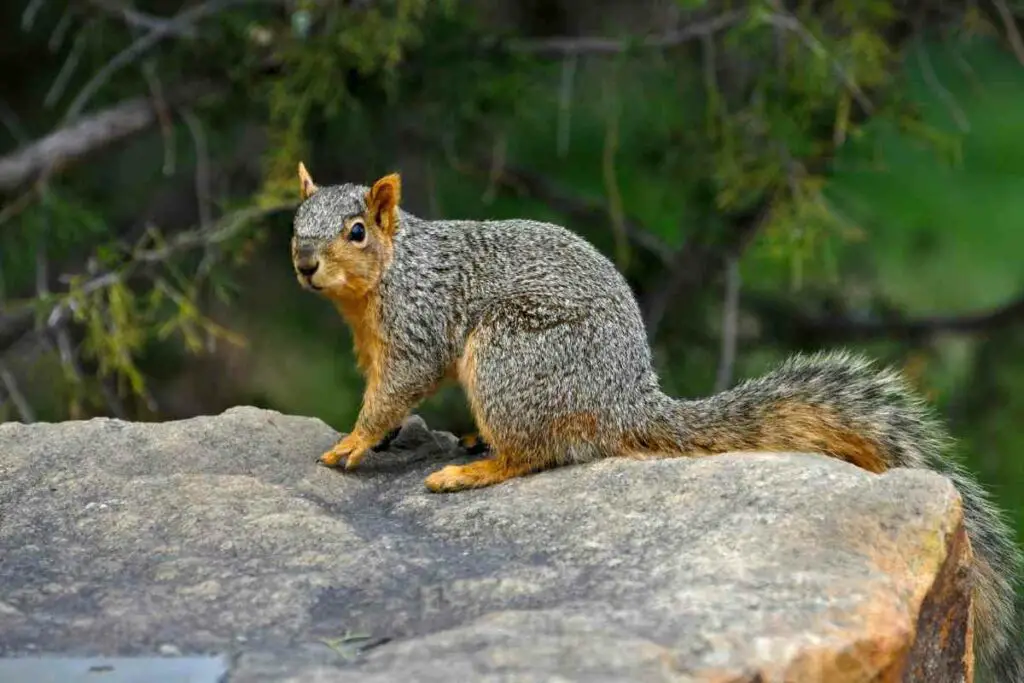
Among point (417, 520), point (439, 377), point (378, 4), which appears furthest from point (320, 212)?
point (378, 4)

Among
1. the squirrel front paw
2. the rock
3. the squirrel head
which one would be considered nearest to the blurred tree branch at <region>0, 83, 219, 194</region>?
the squirrel head

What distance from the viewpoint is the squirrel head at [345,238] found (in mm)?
3115

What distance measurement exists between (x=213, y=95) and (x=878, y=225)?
10.3 ft

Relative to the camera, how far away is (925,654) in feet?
7.91

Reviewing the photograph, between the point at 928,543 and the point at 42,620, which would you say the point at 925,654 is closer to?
the point at 928,543

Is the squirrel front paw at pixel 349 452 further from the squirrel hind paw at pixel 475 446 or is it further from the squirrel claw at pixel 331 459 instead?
the squirrel hind paw at pixel 475 446

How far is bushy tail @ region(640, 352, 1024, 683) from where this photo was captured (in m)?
2.76

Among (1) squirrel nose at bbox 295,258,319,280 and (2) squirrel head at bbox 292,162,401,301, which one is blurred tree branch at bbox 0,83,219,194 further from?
(1) squirrel nose at bbox 295,258,319,280

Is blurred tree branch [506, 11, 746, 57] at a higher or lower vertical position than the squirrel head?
higher

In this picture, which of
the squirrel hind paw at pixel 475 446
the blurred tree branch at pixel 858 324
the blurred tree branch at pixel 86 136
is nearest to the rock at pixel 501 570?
the squirrel hind paw at pixel 475 446

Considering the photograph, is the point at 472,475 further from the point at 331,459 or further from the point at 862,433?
the point at 862,433

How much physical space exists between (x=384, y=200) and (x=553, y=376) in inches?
23.8

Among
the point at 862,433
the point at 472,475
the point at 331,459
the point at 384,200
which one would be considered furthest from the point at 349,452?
the point at 862,433

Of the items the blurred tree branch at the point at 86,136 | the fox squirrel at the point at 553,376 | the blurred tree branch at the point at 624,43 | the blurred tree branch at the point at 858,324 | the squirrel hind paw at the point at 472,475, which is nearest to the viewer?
the fox squirrel at the point at 553,376
